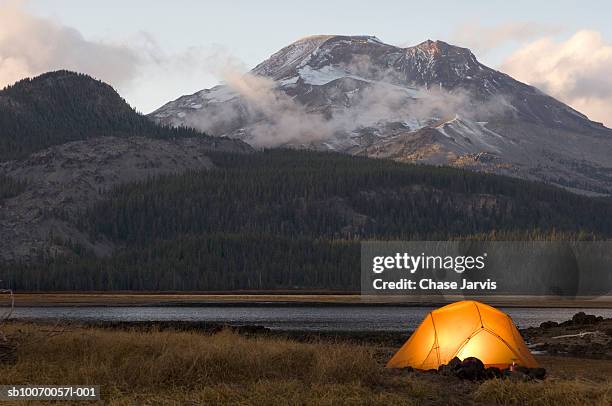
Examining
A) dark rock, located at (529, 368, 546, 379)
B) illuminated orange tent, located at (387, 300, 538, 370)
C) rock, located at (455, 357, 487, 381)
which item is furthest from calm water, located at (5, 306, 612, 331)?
rock, located at (455, 357, 487, 381)

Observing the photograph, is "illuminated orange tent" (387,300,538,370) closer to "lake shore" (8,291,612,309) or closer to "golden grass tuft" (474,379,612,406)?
"golden grass tuft" (474,379,612,406)

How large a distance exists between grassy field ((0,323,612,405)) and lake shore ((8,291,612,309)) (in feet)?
402

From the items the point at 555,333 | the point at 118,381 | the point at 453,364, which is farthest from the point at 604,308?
the point at 118,381

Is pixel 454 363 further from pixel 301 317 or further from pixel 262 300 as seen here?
pixel 262 300

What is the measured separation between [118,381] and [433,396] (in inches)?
393

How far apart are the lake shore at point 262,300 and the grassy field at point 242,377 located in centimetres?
12242

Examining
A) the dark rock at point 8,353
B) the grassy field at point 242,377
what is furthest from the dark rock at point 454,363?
the dark rock at point 8,353

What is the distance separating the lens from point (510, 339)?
36.4m

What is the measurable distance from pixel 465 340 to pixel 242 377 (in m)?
11.9

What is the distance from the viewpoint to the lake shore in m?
157

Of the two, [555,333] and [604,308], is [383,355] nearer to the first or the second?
[555,333]

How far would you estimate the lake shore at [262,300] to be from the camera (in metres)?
157

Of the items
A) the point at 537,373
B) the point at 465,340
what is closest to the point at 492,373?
the point at 537,373

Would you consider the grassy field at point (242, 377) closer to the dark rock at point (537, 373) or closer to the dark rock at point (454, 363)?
the dark rock at point (454, 363)
